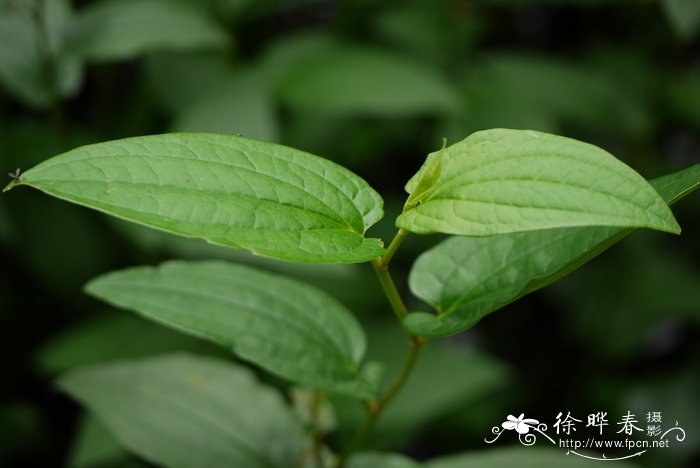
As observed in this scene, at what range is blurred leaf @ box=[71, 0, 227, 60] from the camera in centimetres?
93

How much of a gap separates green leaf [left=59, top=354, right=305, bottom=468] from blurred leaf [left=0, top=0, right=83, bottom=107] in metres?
0.41

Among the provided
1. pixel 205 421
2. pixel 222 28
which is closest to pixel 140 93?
pixel 222 28

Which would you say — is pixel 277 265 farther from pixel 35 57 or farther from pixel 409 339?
pixel 409 339

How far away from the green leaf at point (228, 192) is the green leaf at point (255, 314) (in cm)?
13

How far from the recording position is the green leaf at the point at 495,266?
1.39ft

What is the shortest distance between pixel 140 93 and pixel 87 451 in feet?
1.71

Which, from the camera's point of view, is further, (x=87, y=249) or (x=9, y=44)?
(x=87, y=249)

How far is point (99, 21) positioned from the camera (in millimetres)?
964

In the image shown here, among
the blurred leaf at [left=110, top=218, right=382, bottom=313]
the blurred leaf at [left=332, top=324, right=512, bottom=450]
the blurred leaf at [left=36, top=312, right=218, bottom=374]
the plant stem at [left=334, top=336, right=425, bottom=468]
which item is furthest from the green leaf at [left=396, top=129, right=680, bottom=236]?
the blurred leaf at [left=36, top=312, right=218, bottom=374]

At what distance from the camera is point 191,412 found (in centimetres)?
64

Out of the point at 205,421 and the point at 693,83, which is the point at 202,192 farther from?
the point at 693,83

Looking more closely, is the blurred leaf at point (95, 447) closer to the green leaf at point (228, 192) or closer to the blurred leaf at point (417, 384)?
the blurred leaf at point (417, 384)

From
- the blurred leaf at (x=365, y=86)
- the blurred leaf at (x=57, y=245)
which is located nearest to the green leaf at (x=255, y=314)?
the blurred leaf at (x=365, y=86)

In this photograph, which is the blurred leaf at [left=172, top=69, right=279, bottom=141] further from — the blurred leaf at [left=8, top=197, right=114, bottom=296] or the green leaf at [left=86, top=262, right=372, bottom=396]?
the green leaf at [left=86, top=262, right=372, bottom=396]
